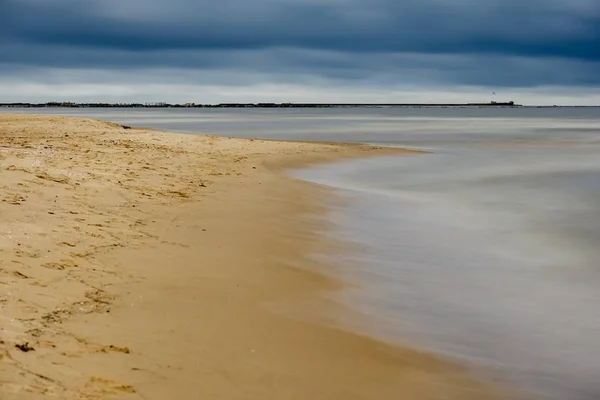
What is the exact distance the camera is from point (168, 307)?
5.89 m

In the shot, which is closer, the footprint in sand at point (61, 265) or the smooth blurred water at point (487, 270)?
the smooth blurred water at point (487, 270)

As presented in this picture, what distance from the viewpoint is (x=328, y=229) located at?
430 inches

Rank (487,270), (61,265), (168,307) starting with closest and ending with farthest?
(168,307) → (61,265) → (487,270)

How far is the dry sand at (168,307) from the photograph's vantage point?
434cm

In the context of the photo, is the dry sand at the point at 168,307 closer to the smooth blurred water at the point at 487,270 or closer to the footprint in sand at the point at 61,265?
the footprint in sand at the point at 61,265

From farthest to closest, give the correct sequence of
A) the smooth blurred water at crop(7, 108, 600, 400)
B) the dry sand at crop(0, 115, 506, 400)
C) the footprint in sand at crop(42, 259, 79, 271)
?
the footprint in sand at crop(42, 259, 79, 271) < the smooth blurred water at crop(7, 108, 600, 400) < the dry sand at crop(0, 115, 506, 400)

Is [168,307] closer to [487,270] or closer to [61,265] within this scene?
[61,265]

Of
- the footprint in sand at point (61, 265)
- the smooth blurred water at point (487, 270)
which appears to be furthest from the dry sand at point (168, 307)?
the smooth blurred water at point (487, 270)

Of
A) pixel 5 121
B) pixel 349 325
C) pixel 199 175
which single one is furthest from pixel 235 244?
pixel 5 121

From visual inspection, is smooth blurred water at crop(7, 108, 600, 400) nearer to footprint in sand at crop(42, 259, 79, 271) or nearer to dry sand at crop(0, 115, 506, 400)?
dry sand at crop(0, 115, 506, 400)

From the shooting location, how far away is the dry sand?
4336 mm

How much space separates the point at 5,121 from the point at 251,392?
31.4m

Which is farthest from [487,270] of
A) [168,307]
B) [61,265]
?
[61,265]

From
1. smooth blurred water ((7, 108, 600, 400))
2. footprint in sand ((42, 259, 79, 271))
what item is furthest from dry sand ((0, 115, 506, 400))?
smooth blurred water ((7, 108, 600, 400))
